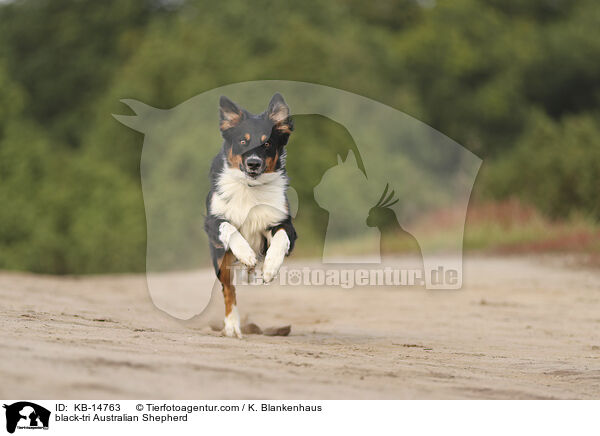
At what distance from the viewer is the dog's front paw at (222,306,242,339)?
6648 mm

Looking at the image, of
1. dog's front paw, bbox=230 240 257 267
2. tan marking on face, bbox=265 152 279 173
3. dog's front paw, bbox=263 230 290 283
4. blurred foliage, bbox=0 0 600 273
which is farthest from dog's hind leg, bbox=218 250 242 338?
blurred foliage, bbox=0 0 600 273

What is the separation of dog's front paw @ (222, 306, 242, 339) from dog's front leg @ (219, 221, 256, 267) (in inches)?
23.3

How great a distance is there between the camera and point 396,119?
32.5 metres

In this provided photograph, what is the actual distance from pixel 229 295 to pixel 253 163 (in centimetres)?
110

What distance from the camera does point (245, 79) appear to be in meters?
32.6

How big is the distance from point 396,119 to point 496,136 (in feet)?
54.3

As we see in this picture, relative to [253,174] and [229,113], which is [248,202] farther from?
[229,113]

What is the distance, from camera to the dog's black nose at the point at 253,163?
6395 mm

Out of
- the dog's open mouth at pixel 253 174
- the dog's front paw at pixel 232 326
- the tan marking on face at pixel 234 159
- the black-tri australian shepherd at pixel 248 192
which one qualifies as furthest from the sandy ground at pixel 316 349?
the tan marking on face at pixel 234 159

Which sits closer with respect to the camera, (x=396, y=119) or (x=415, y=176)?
(x=415, y=176)

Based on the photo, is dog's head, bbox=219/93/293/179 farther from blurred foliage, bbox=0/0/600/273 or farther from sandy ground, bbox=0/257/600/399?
Result: blurred foliage, bbox=0/0/600/273

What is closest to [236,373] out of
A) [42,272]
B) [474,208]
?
[474,208]

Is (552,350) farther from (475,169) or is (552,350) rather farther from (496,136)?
(496,136)

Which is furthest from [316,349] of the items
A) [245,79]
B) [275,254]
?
[245,79]
